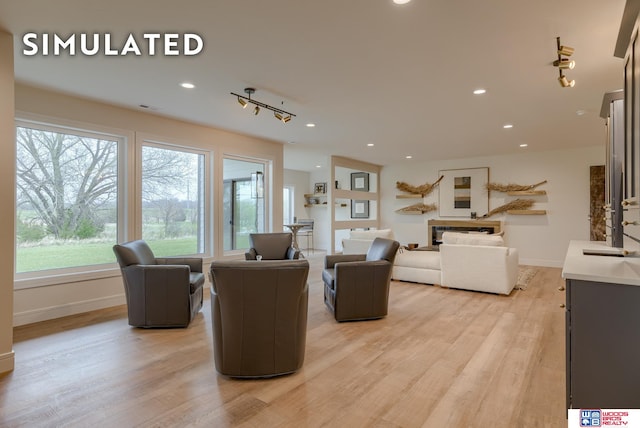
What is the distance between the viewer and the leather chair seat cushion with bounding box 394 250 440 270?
541cm

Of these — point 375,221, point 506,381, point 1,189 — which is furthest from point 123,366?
point 375,221

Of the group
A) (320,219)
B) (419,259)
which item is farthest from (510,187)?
(320,219)

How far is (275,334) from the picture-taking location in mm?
2396

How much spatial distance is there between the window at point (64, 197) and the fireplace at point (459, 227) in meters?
7.01

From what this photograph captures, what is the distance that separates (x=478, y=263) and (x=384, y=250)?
6.40 feet

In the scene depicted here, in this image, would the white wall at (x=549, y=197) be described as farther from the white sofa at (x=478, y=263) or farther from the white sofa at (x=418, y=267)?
the white sofa at (x=418, y=267)

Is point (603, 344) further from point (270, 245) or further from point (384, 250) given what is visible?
point (270, 245)

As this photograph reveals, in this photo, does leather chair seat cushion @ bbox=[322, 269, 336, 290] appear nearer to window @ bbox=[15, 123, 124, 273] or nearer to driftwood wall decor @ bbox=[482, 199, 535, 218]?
window @ bbox=[15, 123, 124, 273]

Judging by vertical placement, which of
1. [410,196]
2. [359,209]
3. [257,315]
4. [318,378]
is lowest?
[318,378]

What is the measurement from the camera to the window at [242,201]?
5.87 m

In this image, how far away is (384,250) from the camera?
149 inches

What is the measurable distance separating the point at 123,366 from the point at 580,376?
2.99 metres

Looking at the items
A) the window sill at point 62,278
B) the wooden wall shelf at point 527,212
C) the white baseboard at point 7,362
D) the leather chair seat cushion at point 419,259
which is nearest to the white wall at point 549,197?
the wooden wall shelf at point 527,212

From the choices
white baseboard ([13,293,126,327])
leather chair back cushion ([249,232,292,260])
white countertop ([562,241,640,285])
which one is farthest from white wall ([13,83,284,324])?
white countertop ([562,241,640,285])
